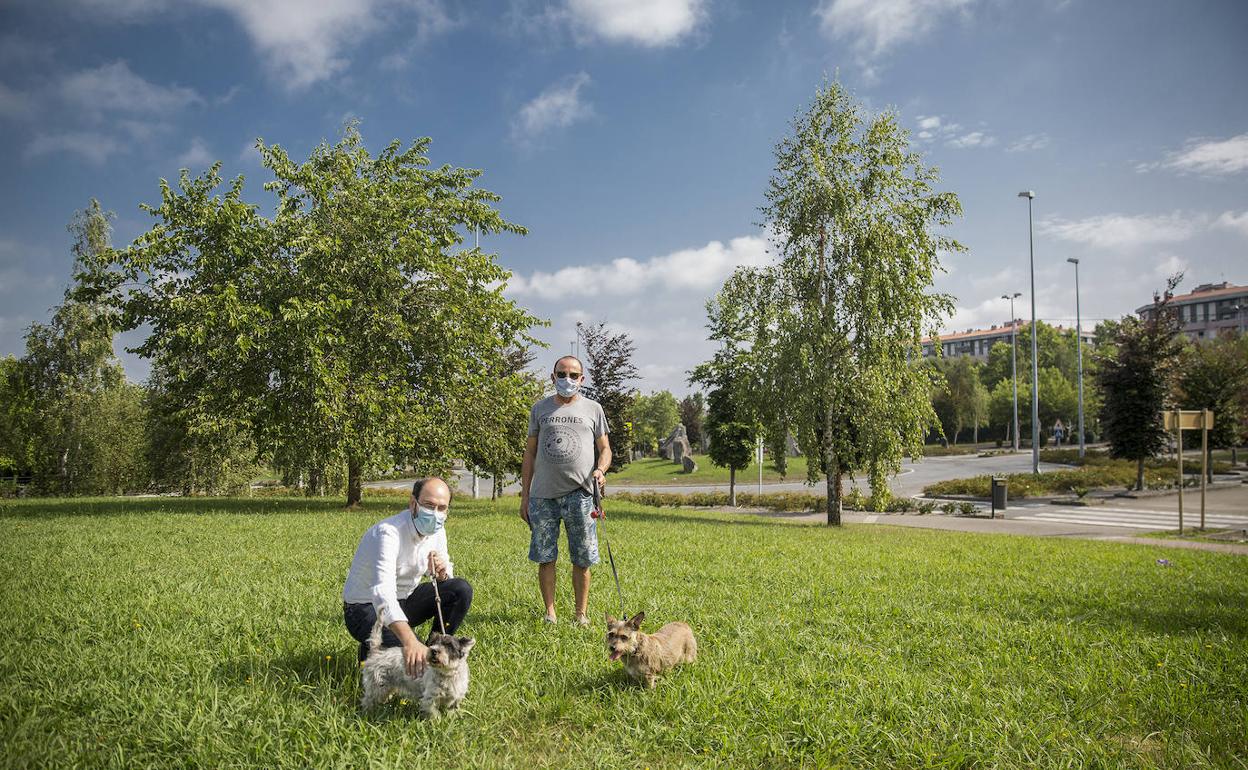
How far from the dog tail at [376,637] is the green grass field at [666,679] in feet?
1.13

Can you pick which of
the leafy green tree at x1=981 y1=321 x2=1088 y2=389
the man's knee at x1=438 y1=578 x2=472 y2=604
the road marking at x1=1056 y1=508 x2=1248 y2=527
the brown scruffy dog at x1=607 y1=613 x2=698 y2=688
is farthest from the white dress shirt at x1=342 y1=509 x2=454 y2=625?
the leafy green tree at x1=981 y1=321 x2=1088 y2=389

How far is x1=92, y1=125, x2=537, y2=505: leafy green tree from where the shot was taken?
15.7 meters

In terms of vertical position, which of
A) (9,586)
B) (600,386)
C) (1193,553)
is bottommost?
(1193,553)

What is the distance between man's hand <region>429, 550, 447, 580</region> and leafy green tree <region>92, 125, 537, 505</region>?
12.5m

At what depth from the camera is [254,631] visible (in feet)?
16.1

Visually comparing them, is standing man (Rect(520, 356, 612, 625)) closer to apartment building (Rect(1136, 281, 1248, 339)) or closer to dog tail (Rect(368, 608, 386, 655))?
dog tail (Rect(368, 608, 386, 655))

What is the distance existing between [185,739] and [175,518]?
40.9 feet

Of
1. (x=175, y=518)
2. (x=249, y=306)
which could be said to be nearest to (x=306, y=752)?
(x=175, y=518)

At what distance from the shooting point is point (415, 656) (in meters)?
3.30

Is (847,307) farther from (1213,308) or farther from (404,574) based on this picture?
(1213,308)

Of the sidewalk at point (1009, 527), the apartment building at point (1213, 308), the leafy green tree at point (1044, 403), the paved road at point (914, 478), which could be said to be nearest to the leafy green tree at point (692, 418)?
the paved road at point (914, 478)

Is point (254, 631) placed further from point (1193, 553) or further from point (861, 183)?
point (861, 183)

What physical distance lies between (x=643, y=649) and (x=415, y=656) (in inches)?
54.3

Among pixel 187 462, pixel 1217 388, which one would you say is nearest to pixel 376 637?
pixel 187 462
